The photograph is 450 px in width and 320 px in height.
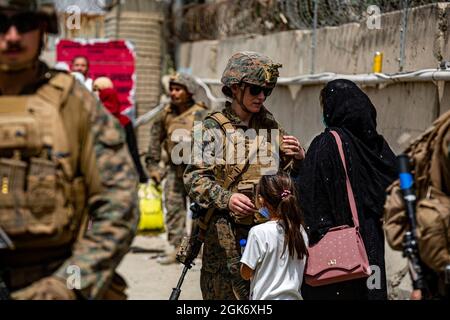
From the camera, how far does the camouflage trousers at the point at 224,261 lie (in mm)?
4789

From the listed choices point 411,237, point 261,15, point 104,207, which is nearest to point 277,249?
point 411,237

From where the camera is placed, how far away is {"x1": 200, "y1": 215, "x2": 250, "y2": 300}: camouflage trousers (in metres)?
4.79

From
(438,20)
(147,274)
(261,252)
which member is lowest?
(147,274)

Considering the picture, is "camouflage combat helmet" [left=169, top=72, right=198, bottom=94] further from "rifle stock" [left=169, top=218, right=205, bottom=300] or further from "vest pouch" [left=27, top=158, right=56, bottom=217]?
"vest pouch" [left=27, top=158, right=56, bottom=217]

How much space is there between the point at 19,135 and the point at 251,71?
2205 mm

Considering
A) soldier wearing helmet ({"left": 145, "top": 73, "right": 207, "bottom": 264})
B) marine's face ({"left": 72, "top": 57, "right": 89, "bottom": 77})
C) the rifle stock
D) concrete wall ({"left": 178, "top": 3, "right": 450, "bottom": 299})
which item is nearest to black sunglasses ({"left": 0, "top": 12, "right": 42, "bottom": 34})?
the rifle stock

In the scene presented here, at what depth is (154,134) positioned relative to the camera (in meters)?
8.70

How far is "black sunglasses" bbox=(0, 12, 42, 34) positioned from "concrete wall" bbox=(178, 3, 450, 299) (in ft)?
11.1

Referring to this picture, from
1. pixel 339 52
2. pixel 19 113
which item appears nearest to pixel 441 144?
pixel 19 113

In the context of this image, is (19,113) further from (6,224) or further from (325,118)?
(325,118)

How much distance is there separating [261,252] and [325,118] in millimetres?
888

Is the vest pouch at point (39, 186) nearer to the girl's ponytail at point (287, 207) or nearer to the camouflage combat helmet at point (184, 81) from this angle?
the girl's ponytail at point (287, 207)

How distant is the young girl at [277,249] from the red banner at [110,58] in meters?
8.46

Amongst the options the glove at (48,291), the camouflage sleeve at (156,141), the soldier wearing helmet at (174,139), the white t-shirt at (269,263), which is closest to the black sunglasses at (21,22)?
the glove at (48,291)
